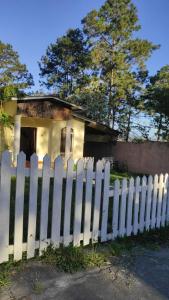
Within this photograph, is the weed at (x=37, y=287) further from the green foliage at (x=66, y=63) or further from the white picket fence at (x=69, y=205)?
the green foliage at (x=66, y=63)

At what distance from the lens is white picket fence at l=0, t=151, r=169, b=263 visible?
374 centimetres

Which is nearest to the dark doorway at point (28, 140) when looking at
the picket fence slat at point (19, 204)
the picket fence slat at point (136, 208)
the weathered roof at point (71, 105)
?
the weathered roof at point (71, 105)

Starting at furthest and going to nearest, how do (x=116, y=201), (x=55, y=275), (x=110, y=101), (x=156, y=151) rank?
(x=110, y=101) → (x=156, y=151) → (x=116, y=201) → (x=55, y=275)

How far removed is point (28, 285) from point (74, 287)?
48 centimetres

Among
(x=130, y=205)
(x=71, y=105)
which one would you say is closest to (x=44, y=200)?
(x=130, y=205)

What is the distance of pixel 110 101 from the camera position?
27578 millimetres

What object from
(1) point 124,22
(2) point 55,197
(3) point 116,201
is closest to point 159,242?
(3) point 116,201

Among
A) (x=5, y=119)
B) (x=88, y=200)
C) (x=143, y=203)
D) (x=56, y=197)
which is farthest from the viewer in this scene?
(x=5, y=119)

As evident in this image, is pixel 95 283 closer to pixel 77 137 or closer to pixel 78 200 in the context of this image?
pixel 78 200

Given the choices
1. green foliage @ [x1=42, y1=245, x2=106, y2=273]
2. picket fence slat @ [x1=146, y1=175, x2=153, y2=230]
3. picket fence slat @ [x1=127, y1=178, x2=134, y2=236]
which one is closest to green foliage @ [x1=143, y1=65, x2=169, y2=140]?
picket fence slat @ [x1=146, y1=175, x2=153, y2=230]

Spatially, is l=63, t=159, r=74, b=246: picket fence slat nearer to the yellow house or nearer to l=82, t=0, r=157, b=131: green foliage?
the yellow house

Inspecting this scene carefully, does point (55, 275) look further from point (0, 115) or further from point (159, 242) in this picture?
point (0, 115)

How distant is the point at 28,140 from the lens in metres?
22.0

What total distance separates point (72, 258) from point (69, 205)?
0.67m
